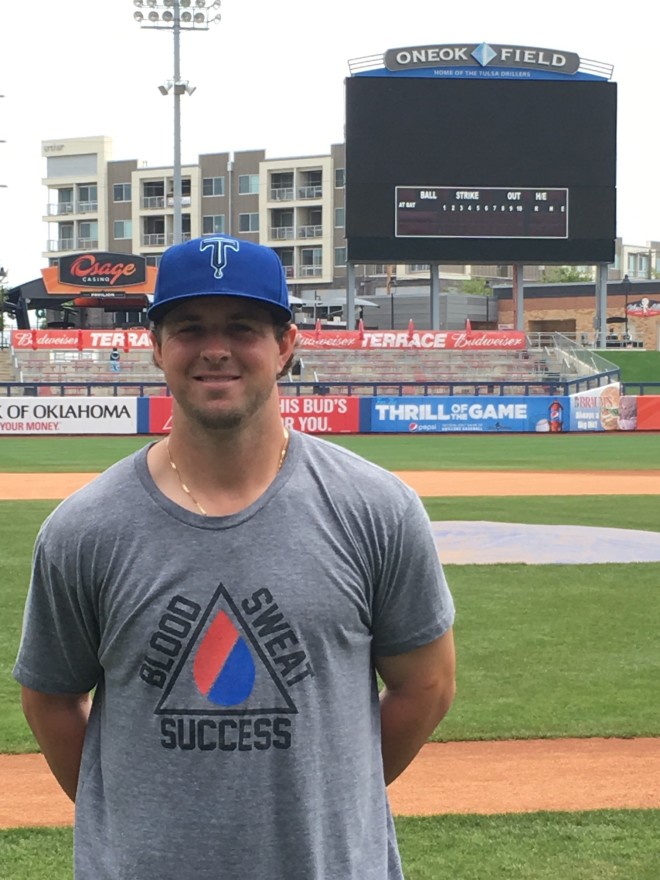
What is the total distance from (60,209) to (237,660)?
97.3 meters

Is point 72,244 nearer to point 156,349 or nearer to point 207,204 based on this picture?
point 207,204

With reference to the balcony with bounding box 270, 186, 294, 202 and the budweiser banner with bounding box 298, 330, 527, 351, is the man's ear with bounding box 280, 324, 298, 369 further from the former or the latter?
the balcony with bounding box 270, 186, 294, 202

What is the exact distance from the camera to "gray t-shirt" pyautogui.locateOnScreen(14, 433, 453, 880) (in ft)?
7.33

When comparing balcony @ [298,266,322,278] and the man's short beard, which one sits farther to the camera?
balcony @ [298,266,322,278]

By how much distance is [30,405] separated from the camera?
35.2 meters

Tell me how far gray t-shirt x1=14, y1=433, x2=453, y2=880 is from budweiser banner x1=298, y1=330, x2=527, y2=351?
4335cm

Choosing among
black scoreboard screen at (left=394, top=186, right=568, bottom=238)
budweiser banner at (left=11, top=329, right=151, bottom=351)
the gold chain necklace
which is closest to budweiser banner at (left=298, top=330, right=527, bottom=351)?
black scoreboard screen at (left=394, top=186, right=568, bottom=238)

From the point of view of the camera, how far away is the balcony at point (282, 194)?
87.2 metres

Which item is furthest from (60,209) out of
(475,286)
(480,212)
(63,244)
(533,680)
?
(533,680)

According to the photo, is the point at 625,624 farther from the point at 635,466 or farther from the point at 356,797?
the point at 635,466

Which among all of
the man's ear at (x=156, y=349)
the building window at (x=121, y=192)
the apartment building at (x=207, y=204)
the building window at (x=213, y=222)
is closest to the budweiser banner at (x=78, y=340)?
the apartment building at (x=207, y=204)

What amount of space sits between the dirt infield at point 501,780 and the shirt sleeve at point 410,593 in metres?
3.26

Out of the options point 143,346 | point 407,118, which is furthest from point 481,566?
point 143,346

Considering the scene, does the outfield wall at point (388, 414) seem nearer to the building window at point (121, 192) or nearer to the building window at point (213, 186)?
the building window at point (213, 186)
